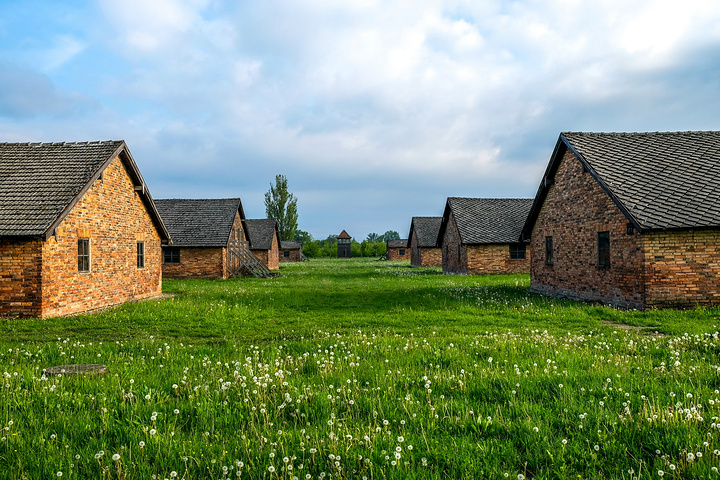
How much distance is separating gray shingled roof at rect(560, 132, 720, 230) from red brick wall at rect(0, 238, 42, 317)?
17.9m

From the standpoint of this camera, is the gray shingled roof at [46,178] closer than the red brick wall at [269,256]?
Yes

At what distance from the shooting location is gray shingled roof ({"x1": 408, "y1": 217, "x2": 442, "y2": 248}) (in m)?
49.0

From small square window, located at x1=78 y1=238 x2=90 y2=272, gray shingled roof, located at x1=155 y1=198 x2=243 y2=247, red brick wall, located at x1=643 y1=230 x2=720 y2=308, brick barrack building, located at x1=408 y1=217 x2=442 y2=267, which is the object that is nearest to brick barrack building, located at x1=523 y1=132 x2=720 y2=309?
red brick wall, located at x1=643 y1=230 x2=720 y2=308

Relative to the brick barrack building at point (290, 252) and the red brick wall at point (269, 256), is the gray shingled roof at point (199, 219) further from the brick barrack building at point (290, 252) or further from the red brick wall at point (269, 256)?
the brick barrack building at point (290, 252)

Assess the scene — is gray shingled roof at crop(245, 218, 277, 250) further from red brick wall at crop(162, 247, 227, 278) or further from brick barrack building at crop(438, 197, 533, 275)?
brick barrack building at crop(438, 197, 533, 275)

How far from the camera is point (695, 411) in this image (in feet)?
14.1

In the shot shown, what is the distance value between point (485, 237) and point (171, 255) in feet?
74.9

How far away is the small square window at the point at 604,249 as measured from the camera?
1522 centimetres

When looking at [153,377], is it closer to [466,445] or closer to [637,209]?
[466,445]

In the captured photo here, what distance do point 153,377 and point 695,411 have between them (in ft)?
21.0

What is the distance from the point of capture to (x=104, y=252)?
1659 cm

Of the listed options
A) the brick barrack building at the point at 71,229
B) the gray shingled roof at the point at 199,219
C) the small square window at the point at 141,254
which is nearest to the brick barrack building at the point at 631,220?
the brick barrack building at the point at 71,229

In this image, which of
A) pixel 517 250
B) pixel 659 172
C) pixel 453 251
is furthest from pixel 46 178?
pixel 517 250

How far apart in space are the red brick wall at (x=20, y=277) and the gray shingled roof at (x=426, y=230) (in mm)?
38876
